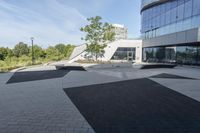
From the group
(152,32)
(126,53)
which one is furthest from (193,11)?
(126,53)

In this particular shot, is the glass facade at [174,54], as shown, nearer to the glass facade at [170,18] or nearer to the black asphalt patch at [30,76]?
the glass facade at [170,18]

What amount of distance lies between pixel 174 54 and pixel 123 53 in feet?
36.6

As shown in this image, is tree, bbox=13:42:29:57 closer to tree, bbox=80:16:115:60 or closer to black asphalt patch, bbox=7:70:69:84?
tree, bbox=80:16:115:60

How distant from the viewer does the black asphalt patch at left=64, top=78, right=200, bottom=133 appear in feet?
14.2

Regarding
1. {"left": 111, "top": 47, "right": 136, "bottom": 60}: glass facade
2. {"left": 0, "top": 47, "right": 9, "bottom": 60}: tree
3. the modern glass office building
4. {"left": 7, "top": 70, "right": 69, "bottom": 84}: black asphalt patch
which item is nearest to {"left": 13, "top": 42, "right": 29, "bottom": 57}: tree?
{"left": 0, "top": 47, "right": 9, "bottom": 60}: tree

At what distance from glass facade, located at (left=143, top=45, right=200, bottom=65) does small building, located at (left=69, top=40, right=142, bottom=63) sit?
1.84 metres

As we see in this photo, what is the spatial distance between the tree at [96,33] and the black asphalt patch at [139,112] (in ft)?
69.0

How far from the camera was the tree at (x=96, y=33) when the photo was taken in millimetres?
27219

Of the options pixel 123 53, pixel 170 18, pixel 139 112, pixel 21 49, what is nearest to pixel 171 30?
pixel 170 18

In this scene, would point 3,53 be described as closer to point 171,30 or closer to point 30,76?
point 30,76

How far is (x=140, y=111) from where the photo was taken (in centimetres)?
563

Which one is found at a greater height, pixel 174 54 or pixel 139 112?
pixel 174 54

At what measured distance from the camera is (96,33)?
2766 centimetres

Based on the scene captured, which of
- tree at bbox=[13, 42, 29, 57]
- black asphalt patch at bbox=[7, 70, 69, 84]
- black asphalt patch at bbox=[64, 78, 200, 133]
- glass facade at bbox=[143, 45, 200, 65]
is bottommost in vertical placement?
black asphalt patch at bbox=[64, 78, 200, 133]
